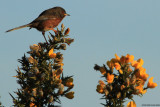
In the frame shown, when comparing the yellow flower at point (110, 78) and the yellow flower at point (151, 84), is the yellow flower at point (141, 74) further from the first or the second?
the yellow flower at point (110, 78)

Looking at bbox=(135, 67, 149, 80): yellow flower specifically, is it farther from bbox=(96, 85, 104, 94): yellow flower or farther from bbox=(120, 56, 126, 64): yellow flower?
bbox=(96, 85, 104, 94): yellow flower

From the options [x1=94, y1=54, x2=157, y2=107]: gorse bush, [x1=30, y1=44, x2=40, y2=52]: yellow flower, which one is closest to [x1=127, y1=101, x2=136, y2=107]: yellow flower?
[x1=94, y1=54, x2=157, y2=107]: gorse bush

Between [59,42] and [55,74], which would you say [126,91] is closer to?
[55,74]

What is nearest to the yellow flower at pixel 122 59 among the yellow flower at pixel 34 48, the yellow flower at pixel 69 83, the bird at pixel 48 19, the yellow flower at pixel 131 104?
the yellow flower at pixel 131 104

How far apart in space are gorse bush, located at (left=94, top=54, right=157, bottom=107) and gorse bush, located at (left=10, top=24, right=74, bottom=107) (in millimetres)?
738

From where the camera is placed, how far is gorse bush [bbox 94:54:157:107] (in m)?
3.72

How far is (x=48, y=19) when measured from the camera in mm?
8531

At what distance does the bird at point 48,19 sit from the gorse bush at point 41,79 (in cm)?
361

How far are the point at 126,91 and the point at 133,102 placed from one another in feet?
0.77

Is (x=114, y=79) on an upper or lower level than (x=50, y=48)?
lower

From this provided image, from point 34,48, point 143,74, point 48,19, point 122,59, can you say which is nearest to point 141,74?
point 143,74

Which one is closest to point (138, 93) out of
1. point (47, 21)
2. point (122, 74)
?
point (122, 74)

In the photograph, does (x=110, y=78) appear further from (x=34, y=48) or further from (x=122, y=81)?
(x=34, y=48)

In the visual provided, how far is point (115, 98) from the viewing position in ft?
12.3
